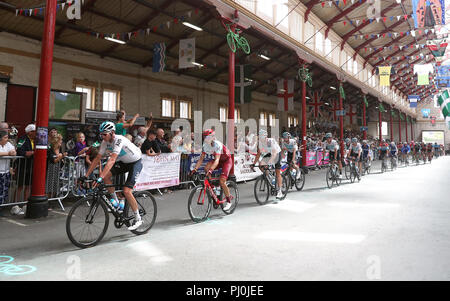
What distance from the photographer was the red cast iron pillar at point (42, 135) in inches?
258

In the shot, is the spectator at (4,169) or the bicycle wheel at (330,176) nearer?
the spectator at (4,169)

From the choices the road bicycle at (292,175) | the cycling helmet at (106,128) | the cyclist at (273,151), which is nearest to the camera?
the cycling helmet at (106,128)

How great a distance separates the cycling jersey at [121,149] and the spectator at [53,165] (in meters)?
3.13

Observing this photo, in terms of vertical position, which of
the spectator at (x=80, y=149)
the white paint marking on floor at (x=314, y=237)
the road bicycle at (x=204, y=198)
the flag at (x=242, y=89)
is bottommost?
the white paint marking on floor at (x=314, y=237)

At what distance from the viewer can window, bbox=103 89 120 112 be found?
20630 millimetres

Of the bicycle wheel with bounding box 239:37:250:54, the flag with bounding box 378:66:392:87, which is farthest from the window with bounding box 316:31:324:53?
the bicycle wheel with bounding box 239:37:250:54

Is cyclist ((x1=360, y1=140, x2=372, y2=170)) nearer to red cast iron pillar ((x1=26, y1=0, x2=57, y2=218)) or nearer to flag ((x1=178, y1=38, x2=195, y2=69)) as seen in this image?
flag ((x1=178, y1=38, x2=195, y2=69))

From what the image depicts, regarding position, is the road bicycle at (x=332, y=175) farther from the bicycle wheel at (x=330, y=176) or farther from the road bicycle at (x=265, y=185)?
the road bicycle at (x=265, y=185)

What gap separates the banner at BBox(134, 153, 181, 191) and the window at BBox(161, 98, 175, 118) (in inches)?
556

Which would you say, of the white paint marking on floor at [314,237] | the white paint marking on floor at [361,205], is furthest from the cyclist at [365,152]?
the white paint marking on floor at [314,237]
